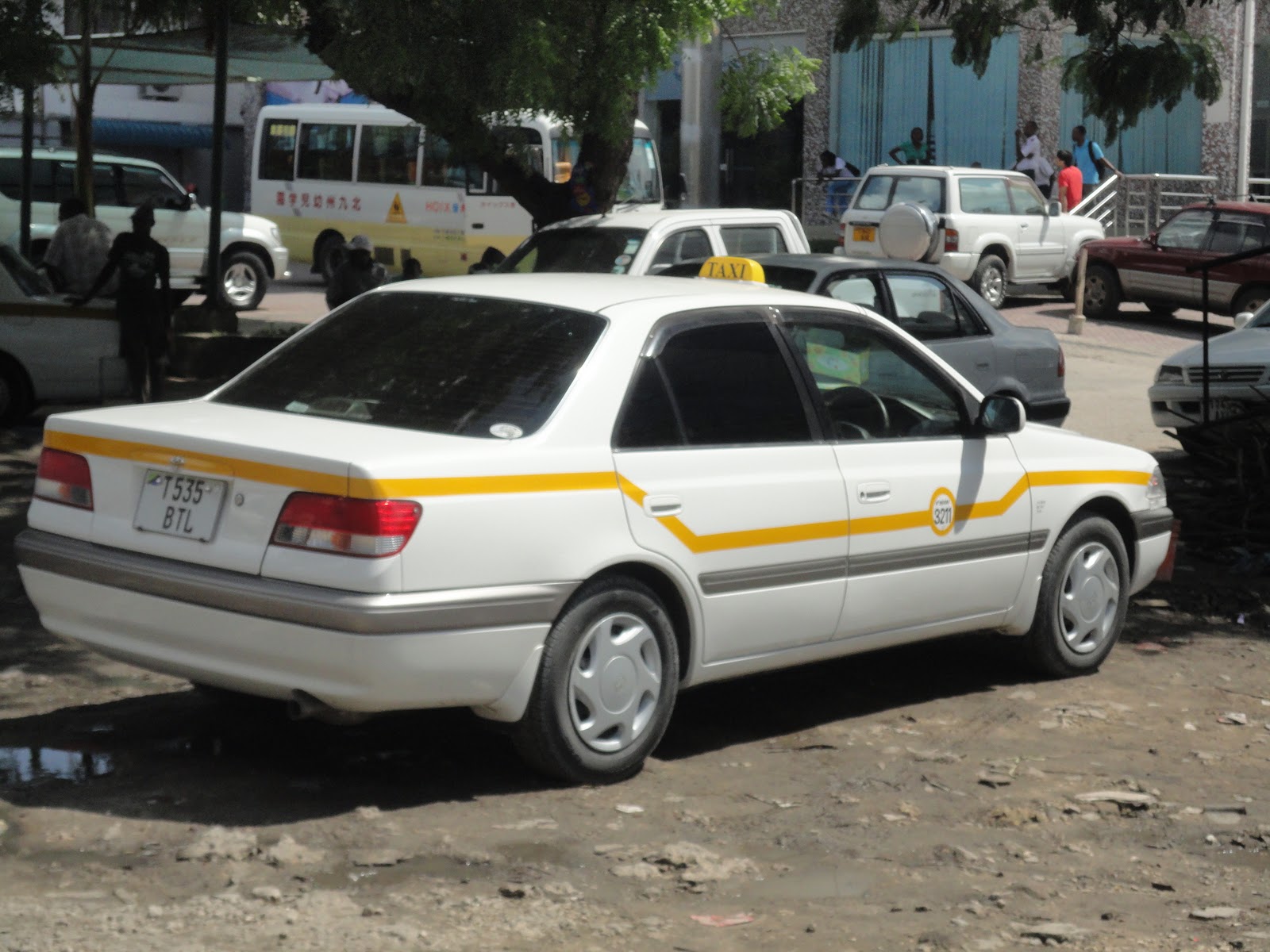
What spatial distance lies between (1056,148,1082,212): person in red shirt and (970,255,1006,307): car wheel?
11.7ft

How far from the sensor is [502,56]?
1227cm

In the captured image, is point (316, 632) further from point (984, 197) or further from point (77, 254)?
point (984, 197)

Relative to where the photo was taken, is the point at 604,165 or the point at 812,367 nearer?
the point at 812,367

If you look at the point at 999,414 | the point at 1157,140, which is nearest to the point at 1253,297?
the point at 1157,140

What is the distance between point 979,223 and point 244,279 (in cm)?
958

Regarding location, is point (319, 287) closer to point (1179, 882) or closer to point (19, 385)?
point (19, 385)

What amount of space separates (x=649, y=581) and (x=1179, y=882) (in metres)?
1.73

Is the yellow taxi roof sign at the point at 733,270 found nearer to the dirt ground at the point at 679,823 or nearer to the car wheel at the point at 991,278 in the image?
the dirt ground at the point at 679,823

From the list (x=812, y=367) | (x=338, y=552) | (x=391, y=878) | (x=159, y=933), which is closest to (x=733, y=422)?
(x=812, y=367)

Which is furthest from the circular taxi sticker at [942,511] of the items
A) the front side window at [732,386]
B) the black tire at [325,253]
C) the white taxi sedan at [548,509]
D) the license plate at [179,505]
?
the black tire at [325,253]

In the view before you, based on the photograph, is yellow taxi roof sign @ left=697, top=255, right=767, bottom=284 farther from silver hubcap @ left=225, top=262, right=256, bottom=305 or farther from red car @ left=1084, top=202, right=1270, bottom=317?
silver hubcap @ left=225, top=262, right=256, bottom=305

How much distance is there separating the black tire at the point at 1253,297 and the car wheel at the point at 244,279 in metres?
12.2

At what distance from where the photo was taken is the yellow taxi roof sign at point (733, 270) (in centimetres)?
920

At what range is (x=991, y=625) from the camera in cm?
674
